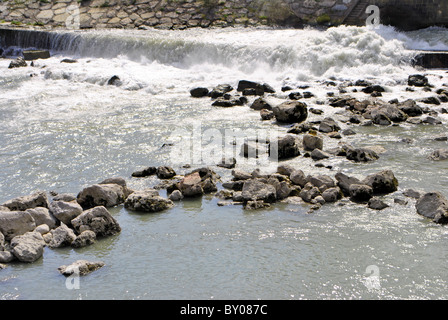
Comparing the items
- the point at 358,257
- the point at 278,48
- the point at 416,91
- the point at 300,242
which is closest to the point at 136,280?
the point at 300,242

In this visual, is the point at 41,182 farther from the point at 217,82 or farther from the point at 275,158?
the point at 217,82

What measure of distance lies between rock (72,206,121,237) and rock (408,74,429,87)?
1028 centimetres

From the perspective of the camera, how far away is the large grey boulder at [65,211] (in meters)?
6.74

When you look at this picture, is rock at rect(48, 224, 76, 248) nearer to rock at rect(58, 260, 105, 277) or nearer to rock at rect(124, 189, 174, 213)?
rock at rect(58, 260, 105, 277)

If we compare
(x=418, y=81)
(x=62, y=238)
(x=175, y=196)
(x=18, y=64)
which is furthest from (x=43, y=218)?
(x=18, y=64)

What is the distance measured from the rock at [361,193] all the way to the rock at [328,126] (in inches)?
139

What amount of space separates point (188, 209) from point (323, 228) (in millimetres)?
1771

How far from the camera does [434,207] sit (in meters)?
6.83

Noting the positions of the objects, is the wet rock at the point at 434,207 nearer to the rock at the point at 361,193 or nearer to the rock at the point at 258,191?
the rock at the point at 361,193

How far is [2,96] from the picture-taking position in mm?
15516

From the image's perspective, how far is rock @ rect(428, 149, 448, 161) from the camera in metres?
9.07

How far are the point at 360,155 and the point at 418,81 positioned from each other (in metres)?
6.37

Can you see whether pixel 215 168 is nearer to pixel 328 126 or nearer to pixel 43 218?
pixel 328 126

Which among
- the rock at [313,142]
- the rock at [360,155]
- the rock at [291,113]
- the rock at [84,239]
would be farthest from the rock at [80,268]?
the rock at [291,113]
